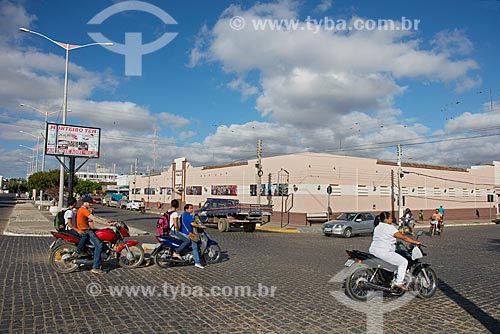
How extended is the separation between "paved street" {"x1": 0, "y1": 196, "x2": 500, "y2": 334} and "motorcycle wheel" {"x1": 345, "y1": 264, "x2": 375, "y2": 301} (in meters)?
0.32

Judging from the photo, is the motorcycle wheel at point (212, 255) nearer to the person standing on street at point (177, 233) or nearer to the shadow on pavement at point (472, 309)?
the person standing on street at point (177, 233)

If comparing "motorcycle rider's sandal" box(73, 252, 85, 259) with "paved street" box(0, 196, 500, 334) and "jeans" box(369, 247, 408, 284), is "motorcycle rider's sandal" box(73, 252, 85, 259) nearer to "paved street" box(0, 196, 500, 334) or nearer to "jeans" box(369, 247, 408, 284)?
"paved street" box(0, 196, 500, 334)

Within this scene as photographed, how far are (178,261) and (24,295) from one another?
3720mm

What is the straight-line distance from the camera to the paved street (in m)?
5.59

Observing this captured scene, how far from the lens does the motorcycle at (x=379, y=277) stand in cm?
699

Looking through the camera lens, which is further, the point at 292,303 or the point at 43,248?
the point at 43,248

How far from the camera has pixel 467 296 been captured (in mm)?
7543

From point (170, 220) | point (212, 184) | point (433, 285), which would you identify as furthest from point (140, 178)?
point (433, 285)

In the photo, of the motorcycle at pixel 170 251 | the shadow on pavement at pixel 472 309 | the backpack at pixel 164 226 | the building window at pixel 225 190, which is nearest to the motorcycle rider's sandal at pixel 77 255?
the motorcycle at pixel 170 251

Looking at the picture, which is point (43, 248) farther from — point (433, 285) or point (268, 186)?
point (268, 186)

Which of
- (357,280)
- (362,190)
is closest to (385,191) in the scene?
(362,190)

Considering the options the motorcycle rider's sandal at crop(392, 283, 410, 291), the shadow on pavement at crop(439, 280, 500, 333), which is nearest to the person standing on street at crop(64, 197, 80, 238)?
the motorcycle rider's sandal at crop(392, 283, 410, 291)

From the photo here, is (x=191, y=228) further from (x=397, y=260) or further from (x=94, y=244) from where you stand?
(x=397, y=260)

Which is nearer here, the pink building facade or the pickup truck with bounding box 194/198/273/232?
the pickup truck with bounding box 194/198/273/232
